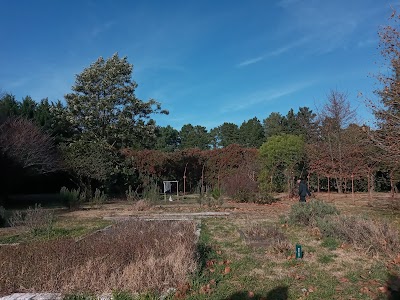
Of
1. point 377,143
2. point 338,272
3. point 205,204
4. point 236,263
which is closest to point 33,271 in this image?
point 236,263

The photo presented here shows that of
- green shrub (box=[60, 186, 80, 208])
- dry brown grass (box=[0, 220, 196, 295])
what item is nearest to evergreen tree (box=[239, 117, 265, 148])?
green shrub (box=[60, 186, 80, 208])

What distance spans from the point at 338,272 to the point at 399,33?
6.70 metres

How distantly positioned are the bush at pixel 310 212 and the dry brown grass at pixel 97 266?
542cm

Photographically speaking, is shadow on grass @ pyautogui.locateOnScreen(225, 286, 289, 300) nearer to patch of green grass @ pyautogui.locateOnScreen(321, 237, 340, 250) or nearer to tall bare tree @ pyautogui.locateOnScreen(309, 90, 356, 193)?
patch of green grass @ pyautogui.locateOnScreen(321, 237, 340, 250)

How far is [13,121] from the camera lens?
883 inches

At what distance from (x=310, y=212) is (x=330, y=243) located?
8.13ft

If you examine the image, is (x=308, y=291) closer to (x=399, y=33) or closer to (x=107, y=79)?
(x=399, y=33)

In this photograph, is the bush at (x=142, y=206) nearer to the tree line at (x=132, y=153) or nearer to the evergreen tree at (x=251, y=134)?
the tree line at (x=132, y=153)

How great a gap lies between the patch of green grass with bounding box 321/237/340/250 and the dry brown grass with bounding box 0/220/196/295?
3460mm

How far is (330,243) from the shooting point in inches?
317

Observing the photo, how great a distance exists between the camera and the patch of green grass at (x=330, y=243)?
25.5 feet

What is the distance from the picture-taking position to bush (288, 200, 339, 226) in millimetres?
10260

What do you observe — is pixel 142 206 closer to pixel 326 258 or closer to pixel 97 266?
pixel 326 258

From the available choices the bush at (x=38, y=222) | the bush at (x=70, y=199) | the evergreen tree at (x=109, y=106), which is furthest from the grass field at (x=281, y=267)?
the evergreen tree at (x=109, y=106)
